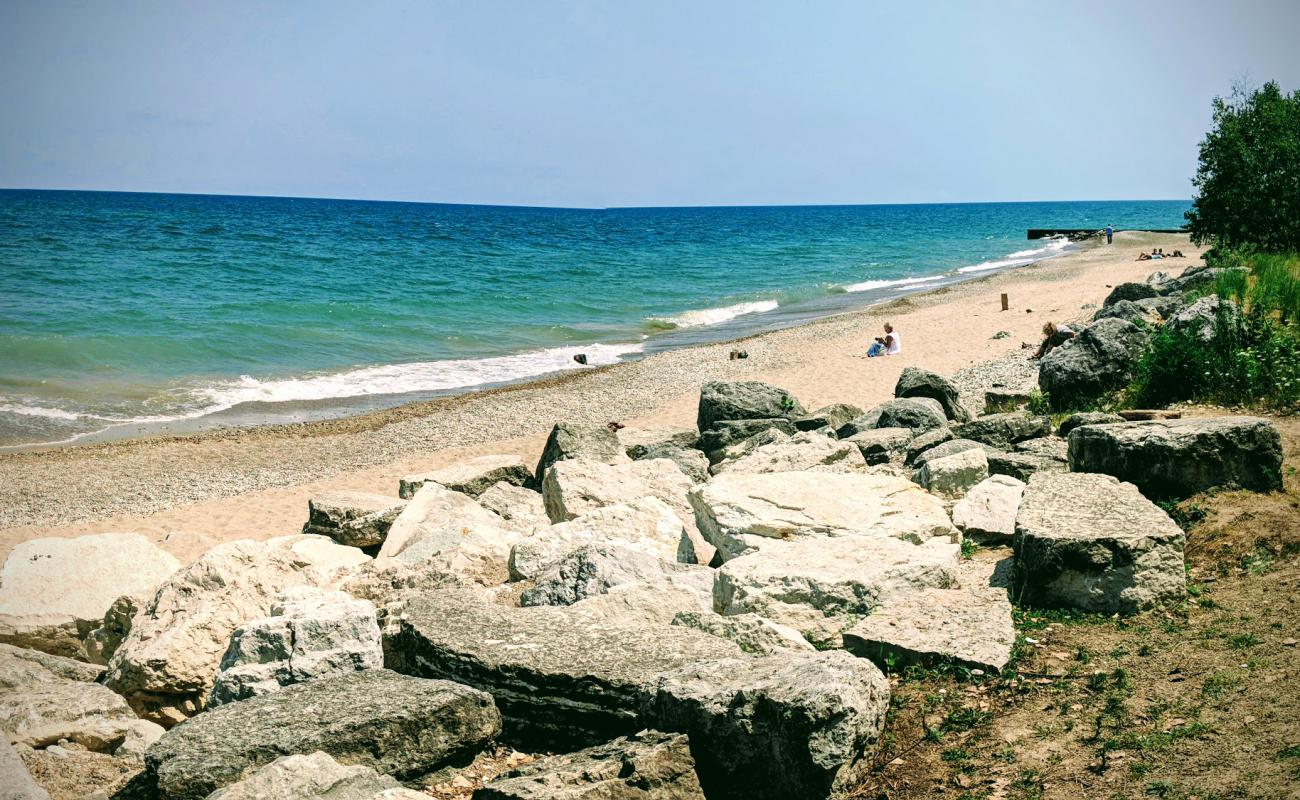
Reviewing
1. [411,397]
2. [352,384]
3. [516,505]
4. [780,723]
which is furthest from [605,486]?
[352,384]

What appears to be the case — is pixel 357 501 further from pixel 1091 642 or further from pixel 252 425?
pixel 252 425

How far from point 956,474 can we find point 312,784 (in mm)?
6113

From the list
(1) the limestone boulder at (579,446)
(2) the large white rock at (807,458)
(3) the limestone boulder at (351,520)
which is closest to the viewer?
(2) the large white rock at (807,458)

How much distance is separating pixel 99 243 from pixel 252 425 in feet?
128

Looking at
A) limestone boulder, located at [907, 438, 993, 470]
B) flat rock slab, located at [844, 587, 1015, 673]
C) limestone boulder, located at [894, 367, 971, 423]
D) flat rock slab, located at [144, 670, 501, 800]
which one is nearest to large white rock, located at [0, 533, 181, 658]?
flat rock slab, located at [144, 670, 501, 800]

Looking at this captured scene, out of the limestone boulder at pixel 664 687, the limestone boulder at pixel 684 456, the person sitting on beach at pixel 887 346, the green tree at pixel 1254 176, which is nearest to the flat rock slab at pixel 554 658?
the limestone boulder at pixel 664 687

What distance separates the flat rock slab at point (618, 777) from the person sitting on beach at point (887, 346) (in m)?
19.1

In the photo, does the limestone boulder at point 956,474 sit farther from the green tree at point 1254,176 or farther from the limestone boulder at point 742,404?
the green tree at point 1254,176

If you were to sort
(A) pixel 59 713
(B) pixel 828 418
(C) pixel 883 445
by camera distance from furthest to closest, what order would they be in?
(B) pixel 828 418, (C) pixel 883 445, (A) pixel 59 713

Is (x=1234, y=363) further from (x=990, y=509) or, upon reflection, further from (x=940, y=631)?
(x=940, y=631)

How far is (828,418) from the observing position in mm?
12961

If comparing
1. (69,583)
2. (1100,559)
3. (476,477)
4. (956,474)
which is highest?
(1100,559)

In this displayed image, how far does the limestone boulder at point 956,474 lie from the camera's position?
8.22 metres

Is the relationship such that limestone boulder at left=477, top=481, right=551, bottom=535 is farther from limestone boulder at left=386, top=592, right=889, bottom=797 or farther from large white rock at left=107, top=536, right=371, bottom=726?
limestone boulder at left=386, top=592, right=889, bottom=797
